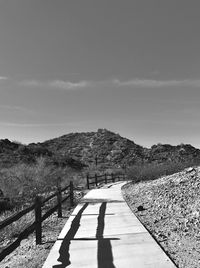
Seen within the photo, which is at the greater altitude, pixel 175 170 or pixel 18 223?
pixel 175 170

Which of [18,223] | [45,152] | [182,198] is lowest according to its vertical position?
[18,223]

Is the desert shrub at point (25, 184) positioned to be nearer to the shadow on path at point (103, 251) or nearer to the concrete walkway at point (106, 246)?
the concrete walkway at point (106, 246)

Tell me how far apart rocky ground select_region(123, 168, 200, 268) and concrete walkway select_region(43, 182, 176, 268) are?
41cm

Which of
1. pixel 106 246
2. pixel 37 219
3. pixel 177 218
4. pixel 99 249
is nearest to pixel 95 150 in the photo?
pixel 177 218

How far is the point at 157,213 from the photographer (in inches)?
500

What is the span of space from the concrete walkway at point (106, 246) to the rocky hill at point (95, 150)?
76515mm

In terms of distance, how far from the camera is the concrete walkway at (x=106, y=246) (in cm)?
675

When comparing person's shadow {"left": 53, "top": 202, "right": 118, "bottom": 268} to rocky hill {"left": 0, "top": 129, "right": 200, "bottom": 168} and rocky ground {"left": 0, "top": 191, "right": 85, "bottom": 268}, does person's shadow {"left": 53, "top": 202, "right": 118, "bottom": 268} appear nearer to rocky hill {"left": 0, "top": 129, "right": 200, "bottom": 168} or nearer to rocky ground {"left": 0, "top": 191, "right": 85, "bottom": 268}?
rocky ground {"left": 0, "top": 191, "right": 85, "bottom": 268}

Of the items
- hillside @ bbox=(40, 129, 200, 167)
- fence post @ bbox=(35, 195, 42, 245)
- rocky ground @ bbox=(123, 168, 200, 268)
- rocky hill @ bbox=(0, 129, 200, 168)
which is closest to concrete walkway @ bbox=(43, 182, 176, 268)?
rocky ground @ bbox=(123, 168, 200, 268)

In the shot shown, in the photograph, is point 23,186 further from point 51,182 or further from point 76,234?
point 76,234

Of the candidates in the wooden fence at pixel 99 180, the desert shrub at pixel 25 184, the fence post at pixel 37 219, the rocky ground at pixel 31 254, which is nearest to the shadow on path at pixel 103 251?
the rocky ground at pixel 31 254

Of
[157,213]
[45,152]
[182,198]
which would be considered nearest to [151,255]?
[157,213]

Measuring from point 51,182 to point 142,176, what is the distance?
31.3 feet

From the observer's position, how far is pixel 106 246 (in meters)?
8.00
